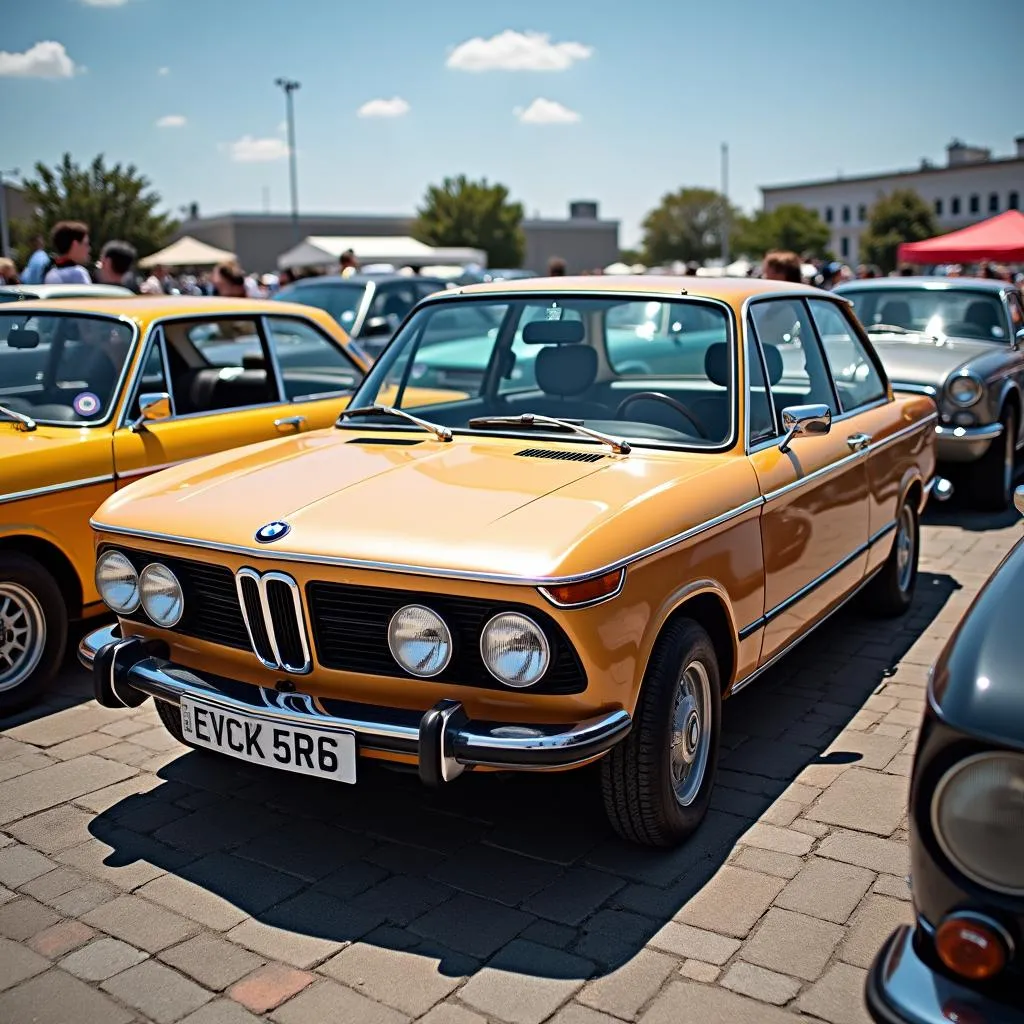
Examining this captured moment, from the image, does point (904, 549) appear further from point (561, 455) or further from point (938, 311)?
point (938, 311)

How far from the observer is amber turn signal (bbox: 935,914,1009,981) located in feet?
6.30

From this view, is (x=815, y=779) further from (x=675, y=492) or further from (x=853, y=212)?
(x=853, y=212)

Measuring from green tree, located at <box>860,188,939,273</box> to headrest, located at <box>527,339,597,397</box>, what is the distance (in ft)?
281

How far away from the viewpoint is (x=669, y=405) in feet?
14.0

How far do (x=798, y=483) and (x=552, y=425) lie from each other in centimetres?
92

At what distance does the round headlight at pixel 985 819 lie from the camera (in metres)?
1.92

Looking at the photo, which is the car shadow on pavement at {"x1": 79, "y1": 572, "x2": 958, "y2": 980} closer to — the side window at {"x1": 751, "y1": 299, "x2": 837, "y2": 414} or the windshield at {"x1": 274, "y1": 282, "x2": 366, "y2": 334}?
the side window at {"x1": 751, "y1": 299, "x2": 837, "y2": 414}

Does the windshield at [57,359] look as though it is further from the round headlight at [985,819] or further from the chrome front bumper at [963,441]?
the chrome front bumper at [963,441]

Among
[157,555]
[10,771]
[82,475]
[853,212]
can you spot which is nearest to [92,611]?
[82,475]

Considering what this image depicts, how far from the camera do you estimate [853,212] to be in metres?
121

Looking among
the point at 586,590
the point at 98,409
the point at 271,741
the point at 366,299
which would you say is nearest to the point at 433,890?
the point at 271,741

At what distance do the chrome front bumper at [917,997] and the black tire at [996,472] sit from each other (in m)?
7.18

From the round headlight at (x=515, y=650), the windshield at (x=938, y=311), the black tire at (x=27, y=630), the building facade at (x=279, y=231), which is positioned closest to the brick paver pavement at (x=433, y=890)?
the black tire at (x=27, y=630)

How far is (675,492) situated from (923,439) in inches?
115
